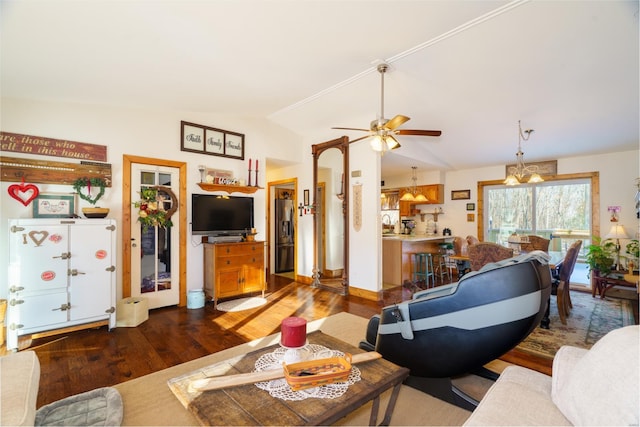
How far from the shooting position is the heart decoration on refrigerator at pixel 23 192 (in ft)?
9.96

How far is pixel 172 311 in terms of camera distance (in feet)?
12.9

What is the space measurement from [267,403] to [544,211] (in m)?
6.89

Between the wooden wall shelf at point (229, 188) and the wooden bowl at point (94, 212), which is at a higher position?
the wooden wall shelf at point (229, 188)

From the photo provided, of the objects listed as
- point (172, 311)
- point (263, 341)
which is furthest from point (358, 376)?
point (172, 311)

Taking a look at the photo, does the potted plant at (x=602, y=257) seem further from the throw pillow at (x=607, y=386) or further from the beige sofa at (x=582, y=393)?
the throw pillow at (x=607, y=386)

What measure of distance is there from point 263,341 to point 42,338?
232 cm

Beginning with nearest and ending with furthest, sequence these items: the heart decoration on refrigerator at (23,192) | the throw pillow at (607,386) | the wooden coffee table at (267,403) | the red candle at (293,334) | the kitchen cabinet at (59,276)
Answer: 1. the throw pillow at (607,386)
2. the wooden coffee table at (267,403)
3. the red candle at (293,334)
4. the kitchen cabinet at (59,276)
5. the heart decoration on refrigerator at (23,192)

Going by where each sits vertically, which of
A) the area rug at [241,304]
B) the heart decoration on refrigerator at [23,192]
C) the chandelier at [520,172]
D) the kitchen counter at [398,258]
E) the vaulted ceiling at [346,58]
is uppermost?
the vaulted ceiling at [346,58]

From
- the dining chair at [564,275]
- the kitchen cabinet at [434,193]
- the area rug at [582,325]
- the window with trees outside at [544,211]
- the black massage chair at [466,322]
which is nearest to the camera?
the black massage chair at [466,322]

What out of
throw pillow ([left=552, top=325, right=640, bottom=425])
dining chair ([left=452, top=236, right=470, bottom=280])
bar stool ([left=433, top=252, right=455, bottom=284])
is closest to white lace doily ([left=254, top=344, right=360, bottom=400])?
throw pillow ([left=552, top=325, right=640, bottom=425])

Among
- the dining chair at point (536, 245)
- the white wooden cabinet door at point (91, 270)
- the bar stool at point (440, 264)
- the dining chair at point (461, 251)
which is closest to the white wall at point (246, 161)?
the white wooden cabinet door at point (91, 270)

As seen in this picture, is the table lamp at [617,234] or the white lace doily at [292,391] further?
the table lamp at [617,234]

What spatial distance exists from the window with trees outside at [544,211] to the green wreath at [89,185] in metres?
7.18

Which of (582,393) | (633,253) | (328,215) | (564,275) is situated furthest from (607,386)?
(633,253)
